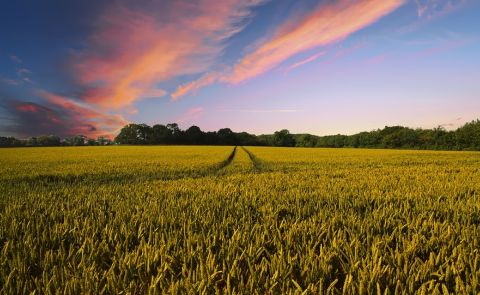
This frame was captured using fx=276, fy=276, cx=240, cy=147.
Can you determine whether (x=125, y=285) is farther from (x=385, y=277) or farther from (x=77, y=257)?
(x=385, y=277)

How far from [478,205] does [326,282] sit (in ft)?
14.7

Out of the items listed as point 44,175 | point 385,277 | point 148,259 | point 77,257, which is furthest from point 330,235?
point 44,175

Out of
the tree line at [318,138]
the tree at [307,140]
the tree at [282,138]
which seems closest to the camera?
the tree line at [318,138]

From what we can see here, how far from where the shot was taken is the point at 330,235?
3232 mm

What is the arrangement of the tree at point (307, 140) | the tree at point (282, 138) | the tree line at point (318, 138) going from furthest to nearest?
the tree at point (307, 140) < the tree at point (282, 138) < the tree line at point (318, 138)

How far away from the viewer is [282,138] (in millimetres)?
140750

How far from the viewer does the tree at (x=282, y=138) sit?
139337mm

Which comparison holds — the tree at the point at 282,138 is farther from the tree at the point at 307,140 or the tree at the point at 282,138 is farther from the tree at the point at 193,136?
the tree at the point at 193,136

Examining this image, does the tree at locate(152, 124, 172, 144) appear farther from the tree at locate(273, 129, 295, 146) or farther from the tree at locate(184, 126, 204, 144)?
the tree at locate(273, 129, 295, 146)

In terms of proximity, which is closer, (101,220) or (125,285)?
(125,285)

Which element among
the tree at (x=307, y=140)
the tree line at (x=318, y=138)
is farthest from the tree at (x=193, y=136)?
the tree at (x=307, y=140)

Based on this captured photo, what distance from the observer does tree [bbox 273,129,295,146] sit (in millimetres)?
139337

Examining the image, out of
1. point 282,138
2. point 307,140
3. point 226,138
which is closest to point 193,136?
point 226,138

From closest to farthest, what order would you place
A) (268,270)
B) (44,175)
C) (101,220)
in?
(268,270) < (101,220) < (44,175)
